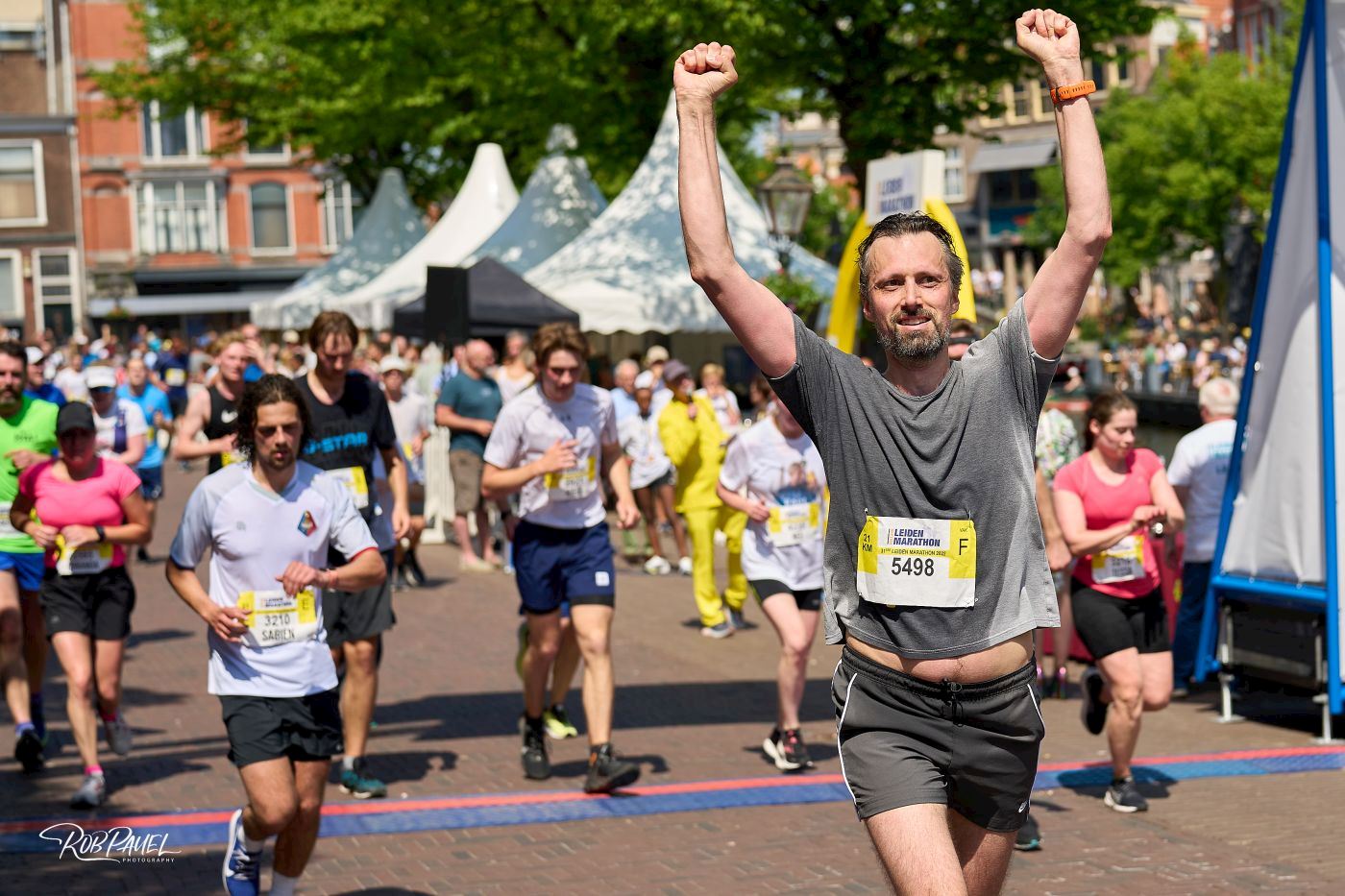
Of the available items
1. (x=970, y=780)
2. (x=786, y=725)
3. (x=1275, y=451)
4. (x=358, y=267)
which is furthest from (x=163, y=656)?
(x=358, y=267)

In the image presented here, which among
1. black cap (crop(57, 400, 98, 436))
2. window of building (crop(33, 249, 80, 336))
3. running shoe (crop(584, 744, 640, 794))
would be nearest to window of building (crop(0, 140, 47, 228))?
window of building (crop(33, 249, 80, 336))

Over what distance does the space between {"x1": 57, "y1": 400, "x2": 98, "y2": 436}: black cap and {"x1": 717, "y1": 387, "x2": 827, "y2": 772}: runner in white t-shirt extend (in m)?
3.02

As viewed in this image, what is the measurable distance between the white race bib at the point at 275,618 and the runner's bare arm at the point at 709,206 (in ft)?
8.12

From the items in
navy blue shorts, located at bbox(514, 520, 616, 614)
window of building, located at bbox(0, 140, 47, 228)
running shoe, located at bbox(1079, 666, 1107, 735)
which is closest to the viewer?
running shoe, located at bbox(1079, 666, 1107, 735)

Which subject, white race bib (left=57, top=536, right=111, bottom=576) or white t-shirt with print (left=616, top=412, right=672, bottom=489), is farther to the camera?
white t-shirt with print (left=616, top=412, right=672, bottom=489)

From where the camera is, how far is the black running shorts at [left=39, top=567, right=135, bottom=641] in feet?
26.3

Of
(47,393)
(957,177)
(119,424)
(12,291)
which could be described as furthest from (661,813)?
(957,177)

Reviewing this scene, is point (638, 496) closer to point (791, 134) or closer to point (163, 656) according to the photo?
point (163, 656)

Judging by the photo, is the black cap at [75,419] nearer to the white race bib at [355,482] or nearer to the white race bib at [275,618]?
the white race bib at [355,482]

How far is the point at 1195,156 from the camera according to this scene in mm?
49844

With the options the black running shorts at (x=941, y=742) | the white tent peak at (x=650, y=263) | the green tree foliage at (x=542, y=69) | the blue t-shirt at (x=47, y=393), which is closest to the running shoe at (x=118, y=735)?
the blue t-shirt at (x=47, y=393)

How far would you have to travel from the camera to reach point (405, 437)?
15336mm

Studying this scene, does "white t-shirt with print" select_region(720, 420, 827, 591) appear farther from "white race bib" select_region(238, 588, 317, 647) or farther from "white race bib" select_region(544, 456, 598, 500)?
"white race bib" select_region(238, 588, 317, 647)

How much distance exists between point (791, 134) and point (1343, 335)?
299 ft
